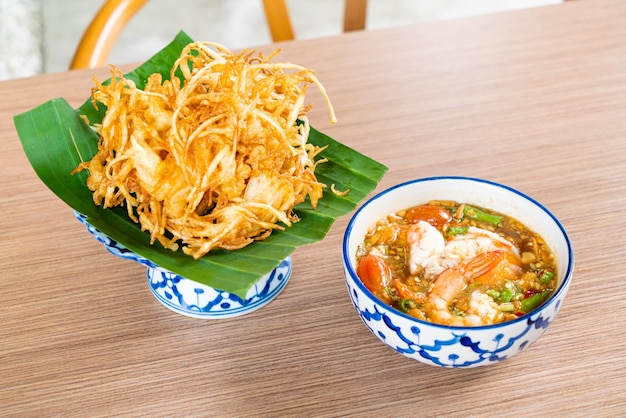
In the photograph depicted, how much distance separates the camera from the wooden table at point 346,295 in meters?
0.93

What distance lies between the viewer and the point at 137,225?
1.01m

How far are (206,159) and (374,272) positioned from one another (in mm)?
278

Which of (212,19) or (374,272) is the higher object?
(374,272)

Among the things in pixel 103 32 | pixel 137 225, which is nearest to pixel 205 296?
pixel 137 225

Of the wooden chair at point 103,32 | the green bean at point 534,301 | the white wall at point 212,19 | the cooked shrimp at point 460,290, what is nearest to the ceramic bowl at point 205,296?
the cooked shrimp at point 460,290

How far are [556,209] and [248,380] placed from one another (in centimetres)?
64

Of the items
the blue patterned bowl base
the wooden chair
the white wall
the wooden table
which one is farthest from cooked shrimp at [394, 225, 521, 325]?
the white wall

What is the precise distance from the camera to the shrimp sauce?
902 mm

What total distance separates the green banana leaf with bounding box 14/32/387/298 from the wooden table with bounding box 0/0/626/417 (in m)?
0.15

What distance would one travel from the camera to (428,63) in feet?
5.54

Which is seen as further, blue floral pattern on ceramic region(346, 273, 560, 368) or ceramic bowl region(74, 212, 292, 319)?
ceramic bowl region(74, 212, 292, 319)

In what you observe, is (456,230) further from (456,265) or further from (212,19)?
(212,19)

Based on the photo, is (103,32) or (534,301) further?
(103,32)

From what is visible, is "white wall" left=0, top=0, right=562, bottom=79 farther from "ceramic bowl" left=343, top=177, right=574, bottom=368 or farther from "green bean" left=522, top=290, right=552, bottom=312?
"green bean" left=522, top=290, right=552, bottom=312
